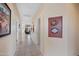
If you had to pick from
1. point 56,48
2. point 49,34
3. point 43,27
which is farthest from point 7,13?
point 56,48

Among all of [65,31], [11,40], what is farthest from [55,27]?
[11,40]

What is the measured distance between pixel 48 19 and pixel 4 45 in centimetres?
77

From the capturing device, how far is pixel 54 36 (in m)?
1.86

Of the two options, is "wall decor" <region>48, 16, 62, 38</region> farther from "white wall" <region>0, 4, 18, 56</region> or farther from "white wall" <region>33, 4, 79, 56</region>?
"white wall" <region>0, 4, 18, 56</region>

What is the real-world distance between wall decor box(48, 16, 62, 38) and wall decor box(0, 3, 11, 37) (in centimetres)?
59

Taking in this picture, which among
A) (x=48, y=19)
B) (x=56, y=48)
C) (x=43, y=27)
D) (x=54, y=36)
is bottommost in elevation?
(x=56, y=48)

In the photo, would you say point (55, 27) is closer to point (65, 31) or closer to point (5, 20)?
point (65, 31)

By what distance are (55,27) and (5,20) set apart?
0.73 meters

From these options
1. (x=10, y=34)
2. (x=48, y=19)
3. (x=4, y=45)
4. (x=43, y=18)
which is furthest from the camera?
(x=43, y=18)

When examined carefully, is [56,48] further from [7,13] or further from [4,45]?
[7,13]

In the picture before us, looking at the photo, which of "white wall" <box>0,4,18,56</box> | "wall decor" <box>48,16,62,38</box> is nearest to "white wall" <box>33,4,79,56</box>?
"wall decor" <box>48,16,62,38</box>

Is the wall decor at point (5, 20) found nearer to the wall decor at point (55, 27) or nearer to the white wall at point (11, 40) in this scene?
the white wall at point (11, 40)

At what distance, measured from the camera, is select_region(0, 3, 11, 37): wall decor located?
1542 millimetres

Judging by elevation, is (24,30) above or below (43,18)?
below
